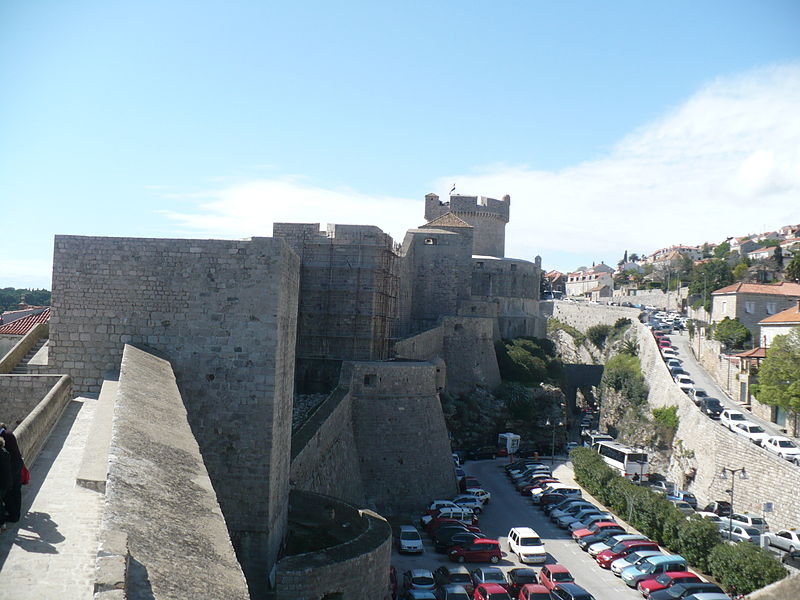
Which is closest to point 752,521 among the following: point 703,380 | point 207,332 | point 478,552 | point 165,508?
point 478,552

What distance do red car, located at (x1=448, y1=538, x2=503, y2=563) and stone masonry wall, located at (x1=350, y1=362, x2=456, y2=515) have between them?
3937mm

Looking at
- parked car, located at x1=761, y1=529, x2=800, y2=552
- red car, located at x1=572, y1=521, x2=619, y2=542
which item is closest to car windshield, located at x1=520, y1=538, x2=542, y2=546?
red car, located at x1=572, y1=521, x2=619, y2=542

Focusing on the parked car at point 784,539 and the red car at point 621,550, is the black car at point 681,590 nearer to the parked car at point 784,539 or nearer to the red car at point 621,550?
the red car at point 621,550

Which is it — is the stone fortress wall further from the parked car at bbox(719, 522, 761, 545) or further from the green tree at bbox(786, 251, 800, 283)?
the green tree at bbox(786, 251, 800, 283)

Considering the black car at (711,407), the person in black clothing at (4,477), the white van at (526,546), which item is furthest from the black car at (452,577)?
the black car at (711,407)

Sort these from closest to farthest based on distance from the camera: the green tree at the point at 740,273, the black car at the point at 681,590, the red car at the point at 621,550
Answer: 1. the black car at the point at 681,590
2. the red car at the point at 621,550
3. the green tree at the point at 740,273

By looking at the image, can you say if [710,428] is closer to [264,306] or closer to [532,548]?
[532,548]

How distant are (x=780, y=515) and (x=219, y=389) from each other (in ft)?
66.1

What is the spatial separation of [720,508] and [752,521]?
2343 millimetres

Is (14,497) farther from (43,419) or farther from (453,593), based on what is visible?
(453,593)

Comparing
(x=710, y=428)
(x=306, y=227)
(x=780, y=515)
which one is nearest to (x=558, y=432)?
(x=710, y=428)

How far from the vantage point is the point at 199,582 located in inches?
195

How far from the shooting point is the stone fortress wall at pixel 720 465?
75.4 ft

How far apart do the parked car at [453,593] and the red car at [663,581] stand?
192 inches
